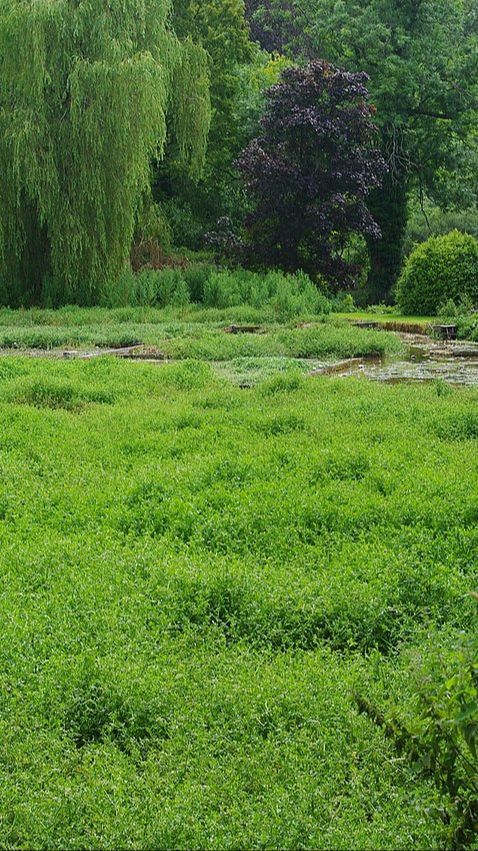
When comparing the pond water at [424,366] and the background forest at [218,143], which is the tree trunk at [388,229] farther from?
the pond water at [424,366]

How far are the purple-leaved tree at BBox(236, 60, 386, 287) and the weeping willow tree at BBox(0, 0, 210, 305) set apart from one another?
14.1ft

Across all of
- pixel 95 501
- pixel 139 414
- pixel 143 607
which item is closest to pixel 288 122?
pixel 139 414

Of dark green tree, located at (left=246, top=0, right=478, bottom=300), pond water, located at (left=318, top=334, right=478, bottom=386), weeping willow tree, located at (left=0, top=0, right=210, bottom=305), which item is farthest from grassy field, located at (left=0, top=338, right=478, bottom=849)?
dark green tree, located at (left=246, top=0, right=478, bottom=300)

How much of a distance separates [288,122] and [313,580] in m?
18.5

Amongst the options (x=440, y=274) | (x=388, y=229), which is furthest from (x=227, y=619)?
(x=388, y=229)

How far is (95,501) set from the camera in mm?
5566

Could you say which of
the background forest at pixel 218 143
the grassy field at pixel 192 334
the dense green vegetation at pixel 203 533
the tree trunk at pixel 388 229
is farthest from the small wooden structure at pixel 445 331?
the tree trunk at pixel 388 229

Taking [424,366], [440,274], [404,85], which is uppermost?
[404,85]

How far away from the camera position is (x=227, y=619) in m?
4.15

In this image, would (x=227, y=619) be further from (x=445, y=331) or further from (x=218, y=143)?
(x=218, y=143)

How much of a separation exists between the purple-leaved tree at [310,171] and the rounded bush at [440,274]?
4.18 metres

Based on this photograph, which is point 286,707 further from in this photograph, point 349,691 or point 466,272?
point 466,272

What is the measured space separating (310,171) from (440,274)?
613 centimetres

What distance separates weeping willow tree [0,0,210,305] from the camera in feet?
54.5
